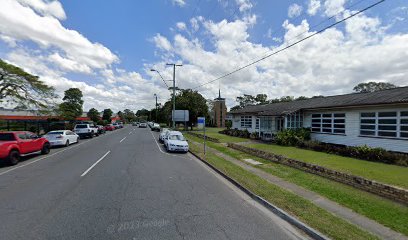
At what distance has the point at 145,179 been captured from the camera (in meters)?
8.53

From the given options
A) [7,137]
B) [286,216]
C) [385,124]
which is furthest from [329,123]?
[7,137]

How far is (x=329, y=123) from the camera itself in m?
18.7

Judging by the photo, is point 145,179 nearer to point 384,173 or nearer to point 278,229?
point 278,229

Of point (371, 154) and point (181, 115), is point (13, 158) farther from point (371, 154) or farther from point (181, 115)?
point (181, 115)

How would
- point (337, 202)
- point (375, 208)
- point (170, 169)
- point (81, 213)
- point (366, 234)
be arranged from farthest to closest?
point (170, 169)
point (337, 202)
point (375, 208)
point (81, 213)
point (366, 234)

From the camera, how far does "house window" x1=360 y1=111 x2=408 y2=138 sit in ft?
43.8

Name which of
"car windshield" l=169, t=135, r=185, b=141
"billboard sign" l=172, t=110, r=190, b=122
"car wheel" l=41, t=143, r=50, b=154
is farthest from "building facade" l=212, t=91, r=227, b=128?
"car wheel" l=41, t=143, r=50, b=154

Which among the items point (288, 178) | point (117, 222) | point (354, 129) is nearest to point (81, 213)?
point (117, 222)

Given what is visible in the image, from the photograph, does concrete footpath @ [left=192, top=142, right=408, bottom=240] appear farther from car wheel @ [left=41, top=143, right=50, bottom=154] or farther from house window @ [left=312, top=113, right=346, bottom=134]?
car wheel @ [left=41, top=143, right=50, bottom=154]

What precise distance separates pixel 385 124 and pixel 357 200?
10434 millimetres

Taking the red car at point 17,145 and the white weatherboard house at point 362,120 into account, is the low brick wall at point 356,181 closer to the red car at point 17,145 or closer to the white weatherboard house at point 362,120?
the white weatherboard house at point 362,120

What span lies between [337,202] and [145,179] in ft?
20.3

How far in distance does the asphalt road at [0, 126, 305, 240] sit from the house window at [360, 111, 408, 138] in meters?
11.6

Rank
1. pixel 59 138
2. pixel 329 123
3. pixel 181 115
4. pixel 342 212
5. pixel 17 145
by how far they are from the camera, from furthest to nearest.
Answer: pixel 181 115
pixel 329 123
pixel 59 138
pixel 17 145
pixel 342 212
